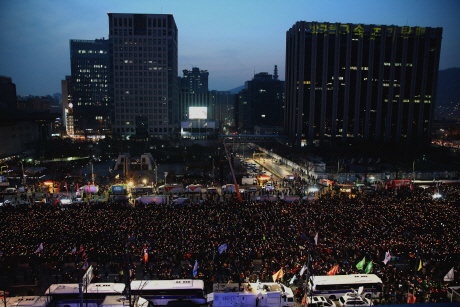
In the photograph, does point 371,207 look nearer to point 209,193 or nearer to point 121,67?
point 209,193

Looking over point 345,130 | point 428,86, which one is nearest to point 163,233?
point 345,130

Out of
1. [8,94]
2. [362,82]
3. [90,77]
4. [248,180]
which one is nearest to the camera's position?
[248,180]

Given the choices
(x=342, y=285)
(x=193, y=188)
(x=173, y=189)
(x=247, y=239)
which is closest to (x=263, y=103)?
(x=193, y=188)

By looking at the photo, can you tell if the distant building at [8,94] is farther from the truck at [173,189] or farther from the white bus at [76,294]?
the white bus at [76,294]

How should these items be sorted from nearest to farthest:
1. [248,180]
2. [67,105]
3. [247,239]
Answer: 1. [247,239]
2. [248,180]
3. [67,105]

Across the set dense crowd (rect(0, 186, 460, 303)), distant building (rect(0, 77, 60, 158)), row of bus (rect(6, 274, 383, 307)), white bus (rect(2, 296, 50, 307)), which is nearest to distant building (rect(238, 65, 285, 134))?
distant building (rect(0, 77, 60, 158))

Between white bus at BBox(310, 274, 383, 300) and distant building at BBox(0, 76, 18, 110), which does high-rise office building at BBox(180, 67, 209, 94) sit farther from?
white bus at BBox(310, 274, 383, 300)

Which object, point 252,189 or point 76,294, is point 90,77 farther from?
point 76,294

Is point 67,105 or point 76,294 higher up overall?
point 67,105
